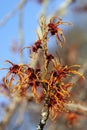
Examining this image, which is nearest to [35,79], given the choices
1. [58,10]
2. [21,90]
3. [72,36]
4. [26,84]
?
[26,84]

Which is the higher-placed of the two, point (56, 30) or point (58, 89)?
point (56, 30)

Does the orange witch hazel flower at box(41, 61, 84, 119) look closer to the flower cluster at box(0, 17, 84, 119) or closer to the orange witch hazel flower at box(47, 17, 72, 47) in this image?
the flower cluster at box(0, 17, 84, 119)

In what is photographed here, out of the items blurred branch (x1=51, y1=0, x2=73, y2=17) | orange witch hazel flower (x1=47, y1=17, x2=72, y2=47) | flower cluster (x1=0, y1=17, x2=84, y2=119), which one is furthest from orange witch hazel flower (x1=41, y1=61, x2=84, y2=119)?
blurred branch (x1=51, y1=0, x2=73, y2=17)

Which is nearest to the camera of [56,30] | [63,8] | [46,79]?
[46,79]

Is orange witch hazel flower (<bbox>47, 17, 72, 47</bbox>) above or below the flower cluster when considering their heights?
above

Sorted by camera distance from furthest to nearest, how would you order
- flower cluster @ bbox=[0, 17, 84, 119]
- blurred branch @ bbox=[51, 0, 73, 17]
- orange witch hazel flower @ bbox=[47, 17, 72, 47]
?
blurred branch @ bbox=[51, 0, 73, 17], orange witch hazel flower @ bbox=[47, 17, 72, 47], flower cluster @ bbox=[0, 17, 84, 119]

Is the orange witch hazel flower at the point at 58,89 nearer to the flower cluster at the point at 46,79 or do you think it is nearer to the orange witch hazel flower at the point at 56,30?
the flower cluster at the point at 46,79

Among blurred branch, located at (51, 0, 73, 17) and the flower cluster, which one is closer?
the flower cluster

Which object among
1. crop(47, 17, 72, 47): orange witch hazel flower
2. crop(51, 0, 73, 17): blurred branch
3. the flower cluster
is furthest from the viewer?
crop(51, 0, 73, 17): blurred branch

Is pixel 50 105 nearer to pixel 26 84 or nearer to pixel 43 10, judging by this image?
pixel 26 84

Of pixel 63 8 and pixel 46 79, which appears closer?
pixel 46 79

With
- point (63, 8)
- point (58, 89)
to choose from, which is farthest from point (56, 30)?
point (63, 8)

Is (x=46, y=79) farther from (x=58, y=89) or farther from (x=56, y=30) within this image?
(x=56, y=30)
